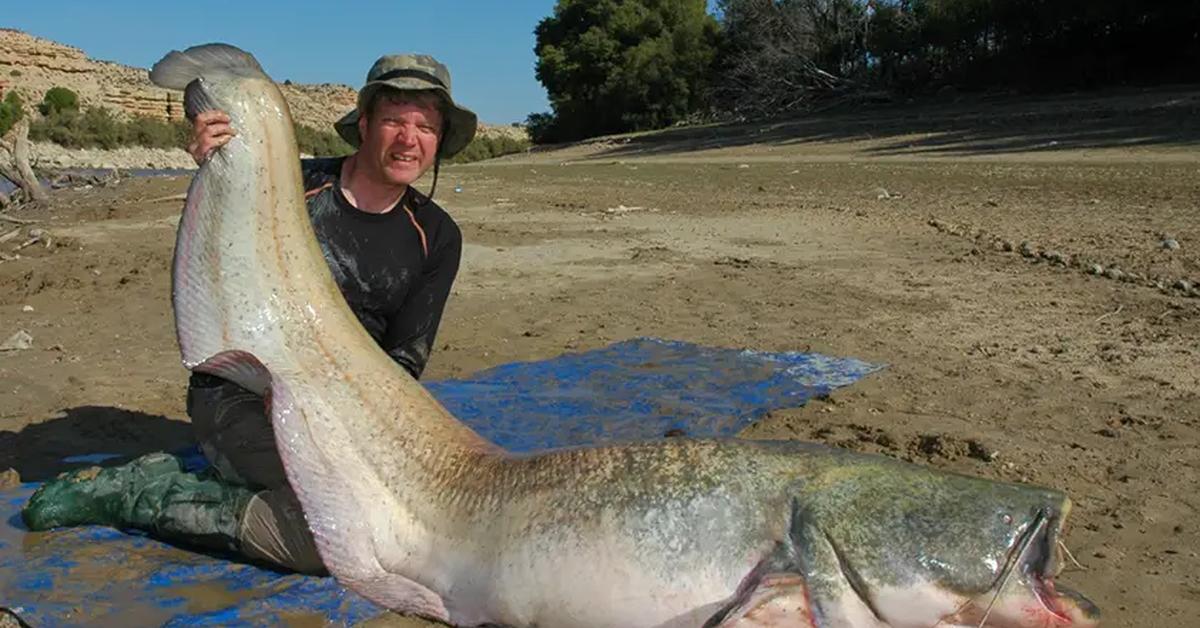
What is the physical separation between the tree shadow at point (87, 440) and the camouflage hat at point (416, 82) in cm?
183

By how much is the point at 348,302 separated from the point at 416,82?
0.89 m

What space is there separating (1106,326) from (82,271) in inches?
325

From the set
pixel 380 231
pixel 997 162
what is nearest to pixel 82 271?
pixel 380 231

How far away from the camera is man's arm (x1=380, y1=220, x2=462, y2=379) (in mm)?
4391

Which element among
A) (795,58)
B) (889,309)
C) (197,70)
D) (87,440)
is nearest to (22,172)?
(87,440)

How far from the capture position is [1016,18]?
89.9ft

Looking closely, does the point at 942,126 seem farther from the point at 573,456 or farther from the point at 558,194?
the point at 573,456

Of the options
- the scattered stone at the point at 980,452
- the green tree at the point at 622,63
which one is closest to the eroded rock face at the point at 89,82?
the green tree at the point at 622,63

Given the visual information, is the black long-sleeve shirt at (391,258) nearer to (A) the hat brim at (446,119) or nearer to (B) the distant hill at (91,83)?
(A) the hat brim at (446,119)

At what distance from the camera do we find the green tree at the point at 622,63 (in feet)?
132

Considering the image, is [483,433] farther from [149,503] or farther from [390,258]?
[149,503]

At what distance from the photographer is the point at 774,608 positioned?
8.40 feet

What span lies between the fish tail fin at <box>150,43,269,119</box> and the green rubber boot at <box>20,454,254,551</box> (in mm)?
1295

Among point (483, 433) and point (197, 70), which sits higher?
point (197, 70)
